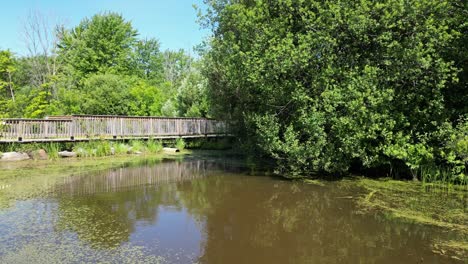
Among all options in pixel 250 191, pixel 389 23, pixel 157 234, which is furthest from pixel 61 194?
pixel 389 23

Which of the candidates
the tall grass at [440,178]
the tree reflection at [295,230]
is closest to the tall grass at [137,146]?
the tree reflection at [295,230]

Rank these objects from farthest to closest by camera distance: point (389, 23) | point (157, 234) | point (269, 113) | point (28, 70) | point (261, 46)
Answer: point (28, 70) → point (269, 113) → point (261, 46) → point (389, 23) → point (157, 234)

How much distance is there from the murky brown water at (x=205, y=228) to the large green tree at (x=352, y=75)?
58.9 inches

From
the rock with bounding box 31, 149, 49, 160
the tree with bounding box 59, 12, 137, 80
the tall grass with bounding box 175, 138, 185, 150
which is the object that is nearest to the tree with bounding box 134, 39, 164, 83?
the tree with bounding box 59, 12, 137, 80

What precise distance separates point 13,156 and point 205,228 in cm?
1018

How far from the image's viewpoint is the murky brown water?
4.69 metres

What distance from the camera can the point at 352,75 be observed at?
29.9ft

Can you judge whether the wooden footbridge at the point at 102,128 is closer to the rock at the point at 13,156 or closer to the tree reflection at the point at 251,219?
the rock at the point at 13,156

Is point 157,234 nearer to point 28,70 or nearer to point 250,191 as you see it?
point 250,191

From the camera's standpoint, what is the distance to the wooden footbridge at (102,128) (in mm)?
13688

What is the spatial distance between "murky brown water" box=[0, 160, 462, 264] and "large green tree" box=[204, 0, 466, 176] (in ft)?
4.91

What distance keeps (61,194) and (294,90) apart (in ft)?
20.7

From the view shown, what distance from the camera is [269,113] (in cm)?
1055

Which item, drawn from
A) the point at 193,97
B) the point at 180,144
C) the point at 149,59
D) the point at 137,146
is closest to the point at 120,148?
the point at 137,146
